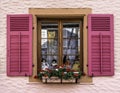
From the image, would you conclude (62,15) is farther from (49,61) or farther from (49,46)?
(49,61)

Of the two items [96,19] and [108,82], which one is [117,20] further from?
[108,82]

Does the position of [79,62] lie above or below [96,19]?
below

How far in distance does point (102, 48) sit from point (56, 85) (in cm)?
131

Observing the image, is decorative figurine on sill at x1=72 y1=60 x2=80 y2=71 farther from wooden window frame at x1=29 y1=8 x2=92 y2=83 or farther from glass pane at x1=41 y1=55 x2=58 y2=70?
glass pane at x1=41 y1=55 x2=58 y2=70

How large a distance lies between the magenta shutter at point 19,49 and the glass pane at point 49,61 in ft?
1.29

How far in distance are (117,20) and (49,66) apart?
6.04ft

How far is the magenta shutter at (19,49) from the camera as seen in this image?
36.7 ft

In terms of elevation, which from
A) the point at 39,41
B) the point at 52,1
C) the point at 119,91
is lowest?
the point at 119,91

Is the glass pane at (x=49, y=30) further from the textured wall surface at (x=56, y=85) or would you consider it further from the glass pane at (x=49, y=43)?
the textured wall surface at (x=56, y=85)

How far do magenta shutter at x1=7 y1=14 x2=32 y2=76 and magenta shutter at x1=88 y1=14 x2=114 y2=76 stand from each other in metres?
1.35

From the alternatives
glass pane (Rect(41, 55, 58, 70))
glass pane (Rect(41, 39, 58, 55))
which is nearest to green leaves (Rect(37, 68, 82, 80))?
glass pane (Rect(41, 55, 58, 70))

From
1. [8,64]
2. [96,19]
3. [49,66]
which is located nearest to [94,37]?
[96,19]

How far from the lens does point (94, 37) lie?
1119 centimetres

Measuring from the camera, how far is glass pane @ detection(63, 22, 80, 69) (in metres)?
11.5
